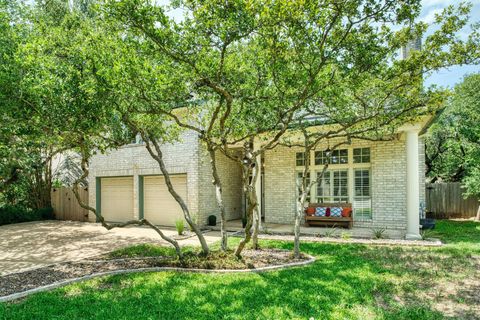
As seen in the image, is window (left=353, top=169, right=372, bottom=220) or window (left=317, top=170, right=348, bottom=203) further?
window (left=317, top=170, right=348, bottom=203)

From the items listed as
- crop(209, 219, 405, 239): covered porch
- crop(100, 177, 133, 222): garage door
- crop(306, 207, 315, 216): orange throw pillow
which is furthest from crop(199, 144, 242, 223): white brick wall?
crop(100, 177, 133, 222): garage door

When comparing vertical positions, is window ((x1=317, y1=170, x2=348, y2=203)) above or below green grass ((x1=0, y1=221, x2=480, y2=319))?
above

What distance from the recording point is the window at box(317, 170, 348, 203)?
39.1ft

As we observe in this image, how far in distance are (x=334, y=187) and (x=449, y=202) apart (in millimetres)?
→ 7807

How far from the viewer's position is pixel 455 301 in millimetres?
4625

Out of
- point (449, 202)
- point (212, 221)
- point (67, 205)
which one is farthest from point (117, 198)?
point (449, 202)

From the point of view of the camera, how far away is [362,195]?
1162cm

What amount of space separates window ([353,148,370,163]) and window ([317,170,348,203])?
621mm

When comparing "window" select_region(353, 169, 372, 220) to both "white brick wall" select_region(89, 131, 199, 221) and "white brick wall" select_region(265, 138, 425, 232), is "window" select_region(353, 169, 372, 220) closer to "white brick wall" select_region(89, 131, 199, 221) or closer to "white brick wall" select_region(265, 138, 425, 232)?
"white brick wall" select_region(265, 138, 425, 232)

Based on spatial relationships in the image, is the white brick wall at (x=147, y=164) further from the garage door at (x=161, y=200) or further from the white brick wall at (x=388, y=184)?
the white brick wall at (x=388, y=184)

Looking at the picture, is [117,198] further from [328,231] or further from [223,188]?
[328,231]

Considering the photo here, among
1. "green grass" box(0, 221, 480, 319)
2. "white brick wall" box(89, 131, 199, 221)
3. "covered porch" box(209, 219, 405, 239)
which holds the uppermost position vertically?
"white brick wall" box(89, 131, 199, 221)

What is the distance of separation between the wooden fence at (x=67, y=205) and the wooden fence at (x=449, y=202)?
57.8ft

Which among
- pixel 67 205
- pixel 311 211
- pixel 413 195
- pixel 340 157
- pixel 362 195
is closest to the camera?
pixel 413 195
